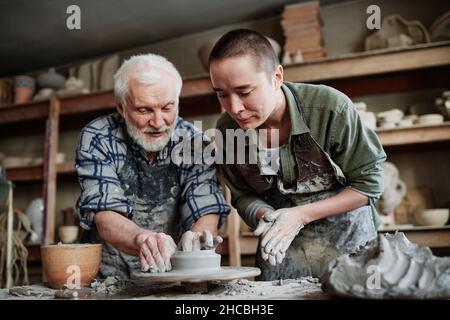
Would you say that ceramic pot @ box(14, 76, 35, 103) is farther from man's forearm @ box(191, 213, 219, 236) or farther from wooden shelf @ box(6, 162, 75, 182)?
man's forearm @ box(191, 213, 219, 236)

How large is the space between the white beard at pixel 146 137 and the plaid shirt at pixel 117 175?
0.06 m

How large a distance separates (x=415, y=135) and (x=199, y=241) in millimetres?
2528

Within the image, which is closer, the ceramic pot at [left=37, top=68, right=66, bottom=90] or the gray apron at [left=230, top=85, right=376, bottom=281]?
the gray apron at [left=230, top=85, right=376, bottom=281]

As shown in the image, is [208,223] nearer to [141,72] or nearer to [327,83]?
[141,72]

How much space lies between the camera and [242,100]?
1807mm

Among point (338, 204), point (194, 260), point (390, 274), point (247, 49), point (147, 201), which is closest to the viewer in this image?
point (390, 274)

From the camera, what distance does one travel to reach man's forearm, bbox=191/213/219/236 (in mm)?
2008

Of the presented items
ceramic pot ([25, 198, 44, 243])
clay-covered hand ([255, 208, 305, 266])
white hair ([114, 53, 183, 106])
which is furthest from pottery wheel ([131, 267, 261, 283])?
ceramic pot ([25, 198, 44, 243])

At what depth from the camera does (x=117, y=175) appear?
215cm

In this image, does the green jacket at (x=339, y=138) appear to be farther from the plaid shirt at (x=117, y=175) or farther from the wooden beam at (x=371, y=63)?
the wooden beam at (x=371, y=63)

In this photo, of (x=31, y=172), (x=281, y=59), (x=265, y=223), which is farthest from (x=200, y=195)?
(x=31, y=172)

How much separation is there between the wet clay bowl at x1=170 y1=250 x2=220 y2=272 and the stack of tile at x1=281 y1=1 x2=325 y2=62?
2765mm
